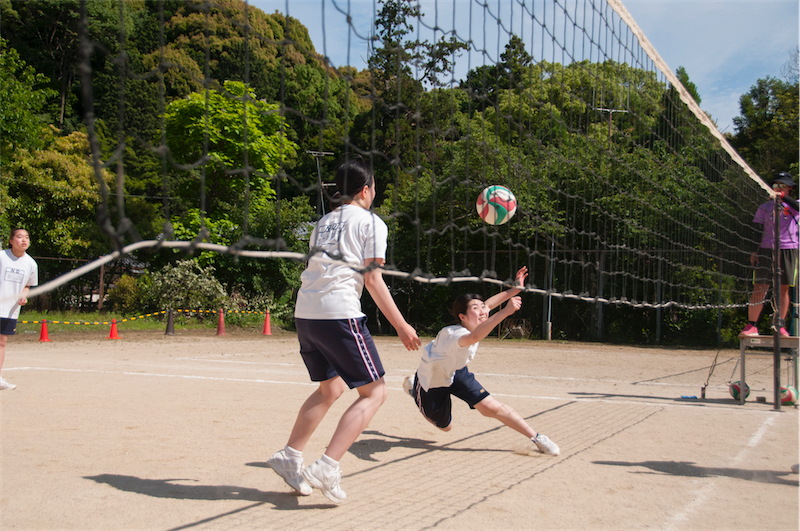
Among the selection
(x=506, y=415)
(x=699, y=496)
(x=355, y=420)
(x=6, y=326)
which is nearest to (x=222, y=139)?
(x=6, y=326)

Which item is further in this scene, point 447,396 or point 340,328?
point 447,396

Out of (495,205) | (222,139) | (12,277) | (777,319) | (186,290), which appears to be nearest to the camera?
(777,319)

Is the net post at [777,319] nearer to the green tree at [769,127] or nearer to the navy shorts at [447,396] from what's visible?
the navy shorts at [447,396]

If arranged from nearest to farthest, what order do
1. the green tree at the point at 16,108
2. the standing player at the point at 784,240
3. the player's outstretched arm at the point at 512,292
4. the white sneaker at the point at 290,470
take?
the white sneaker at the point at 290,470
the player's outstretched arm at the point at 512,292
the standing player at the point at 784,240
the green tree at the point at 16,108

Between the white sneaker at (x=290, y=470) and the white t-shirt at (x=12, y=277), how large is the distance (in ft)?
14.4

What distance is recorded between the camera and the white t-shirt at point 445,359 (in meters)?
3.88

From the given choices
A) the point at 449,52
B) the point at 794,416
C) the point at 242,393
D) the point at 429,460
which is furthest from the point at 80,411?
the point at 794,416

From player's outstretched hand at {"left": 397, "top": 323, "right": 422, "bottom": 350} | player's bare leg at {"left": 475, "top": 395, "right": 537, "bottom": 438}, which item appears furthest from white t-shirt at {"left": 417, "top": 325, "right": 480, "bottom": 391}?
player's outstretched hand at {"left": 397, "top": 323, "right": 422, "bottom": 350}

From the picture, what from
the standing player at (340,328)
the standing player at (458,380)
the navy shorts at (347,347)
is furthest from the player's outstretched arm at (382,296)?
the standing player at (458,380)

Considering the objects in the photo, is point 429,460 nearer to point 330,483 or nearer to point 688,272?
point 330,483

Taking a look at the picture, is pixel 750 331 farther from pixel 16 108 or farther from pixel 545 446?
pixel 16 108

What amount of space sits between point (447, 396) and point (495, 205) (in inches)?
95.9

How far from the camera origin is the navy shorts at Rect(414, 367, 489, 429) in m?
3.96

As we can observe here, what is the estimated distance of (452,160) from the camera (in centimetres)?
614
